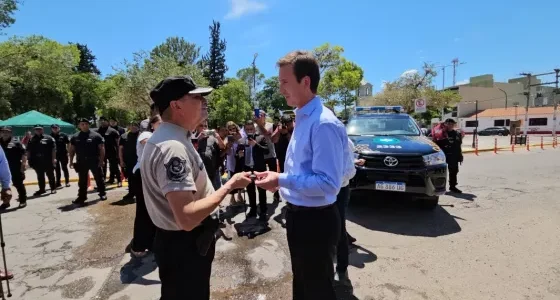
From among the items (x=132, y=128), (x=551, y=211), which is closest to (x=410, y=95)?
(x=551, y=211)

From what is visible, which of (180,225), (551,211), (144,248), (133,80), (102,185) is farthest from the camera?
(133,80)

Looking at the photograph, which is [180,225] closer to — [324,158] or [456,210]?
[324,158]

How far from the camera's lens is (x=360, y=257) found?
167 inches

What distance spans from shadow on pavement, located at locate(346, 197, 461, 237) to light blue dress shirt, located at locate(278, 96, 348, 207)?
12.3 feet

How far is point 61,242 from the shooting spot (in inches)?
200

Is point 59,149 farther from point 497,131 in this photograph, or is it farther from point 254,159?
point 497,131

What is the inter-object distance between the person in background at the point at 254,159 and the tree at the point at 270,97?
6648 cm

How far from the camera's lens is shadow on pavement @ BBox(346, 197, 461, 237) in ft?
17.3

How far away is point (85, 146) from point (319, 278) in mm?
7231

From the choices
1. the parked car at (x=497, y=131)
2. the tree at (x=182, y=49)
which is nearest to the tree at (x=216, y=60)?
the tree at (x=182, y=49)

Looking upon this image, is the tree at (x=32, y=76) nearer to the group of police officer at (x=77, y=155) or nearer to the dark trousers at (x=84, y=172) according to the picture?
the group of police officer at (x=77, y=155)

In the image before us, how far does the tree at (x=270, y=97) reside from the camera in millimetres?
73625

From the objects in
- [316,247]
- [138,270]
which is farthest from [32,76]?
[316,247]

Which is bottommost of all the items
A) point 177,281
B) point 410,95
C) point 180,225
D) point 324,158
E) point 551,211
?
point 551,211
